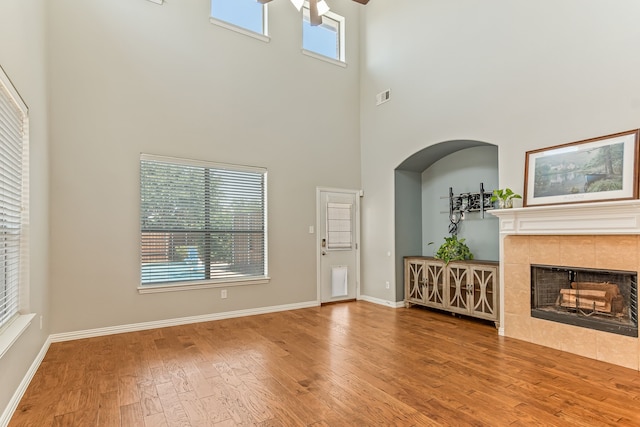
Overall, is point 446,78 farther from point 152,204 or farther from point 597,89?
point 152,204

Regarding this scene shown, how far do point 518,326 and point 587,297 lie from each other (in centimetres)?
79

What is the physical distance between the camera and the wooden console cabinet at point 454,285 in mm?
4629

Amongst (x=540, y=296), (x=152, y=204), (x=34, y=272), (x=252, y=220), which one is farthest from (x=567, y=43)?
(x=34, y=272)

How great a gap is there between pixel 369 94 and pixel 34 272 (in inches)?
216

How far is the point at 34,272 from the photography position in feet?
10.8

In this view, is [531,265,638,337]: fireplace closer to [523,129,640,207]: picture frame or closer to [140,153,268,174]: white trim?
[523,129,640,207]: picture frame

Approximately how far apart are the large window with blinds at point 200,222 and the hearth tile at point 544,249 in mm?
3622

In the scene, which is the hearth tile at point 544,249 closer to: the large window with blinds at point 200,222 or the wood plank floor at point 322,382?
the wood plank floor at point 322,382

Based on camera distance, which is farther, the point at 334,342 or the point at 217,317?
the point at 217,317

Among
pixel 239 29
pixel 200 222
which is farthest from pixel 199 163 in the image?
pixel 239 29

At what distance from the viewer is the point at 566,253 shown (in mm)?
3748

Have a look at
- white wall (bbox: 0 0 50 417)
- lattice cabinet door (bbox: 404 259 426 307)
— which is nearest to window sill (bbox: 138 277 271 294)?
white wall (bbox: 0 0 50 417)

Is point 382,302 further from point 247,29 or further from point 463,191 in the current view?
point 247,29

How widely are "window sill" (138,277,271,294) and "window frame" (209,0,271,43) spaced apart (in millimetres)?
3784
